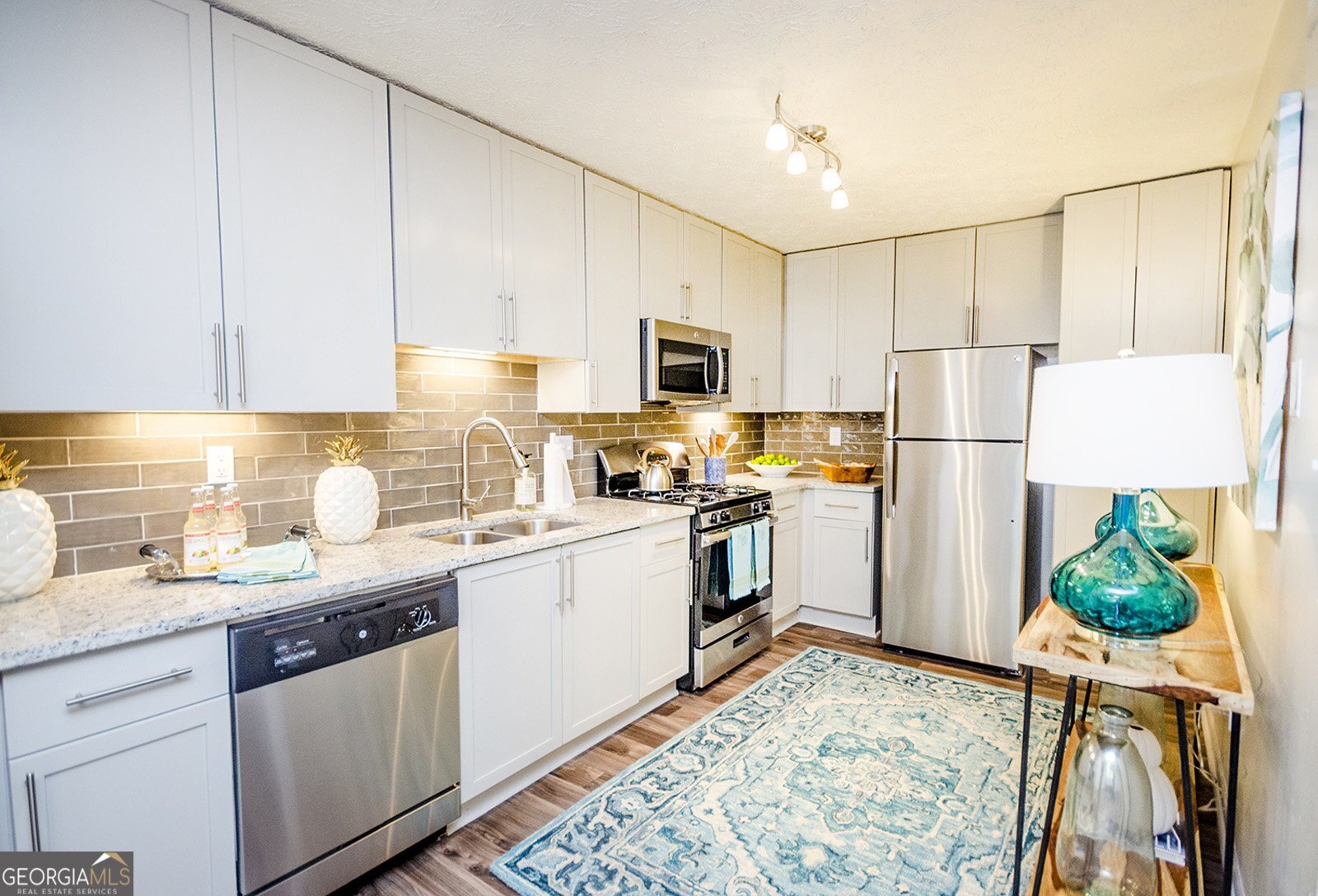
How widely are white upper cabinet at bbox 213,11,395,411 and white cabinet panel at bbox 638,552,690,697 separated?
1377mm

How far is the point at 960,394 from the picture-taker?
3404mm

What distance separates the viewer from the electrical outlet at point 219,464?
1972 millimetres

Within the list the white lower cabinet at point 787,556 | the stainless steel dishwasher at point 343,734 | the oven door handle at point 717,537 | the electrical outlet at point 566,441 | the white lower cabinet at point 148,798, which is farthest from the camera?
the white lower cabinet at point 787,556

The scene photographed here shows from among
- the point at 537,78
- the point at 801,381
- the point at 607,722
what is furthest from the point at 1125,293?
the point at 607,722

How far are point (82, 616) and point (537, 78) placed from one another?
1.97m

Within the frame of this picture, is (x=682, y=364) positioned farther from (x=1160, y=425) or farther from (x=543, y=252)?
(x=1160, y=425)

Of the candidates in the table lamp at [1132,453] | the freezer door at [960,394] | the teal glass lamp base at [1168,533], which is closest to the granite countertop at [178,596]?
the table lamp at [1132,453]

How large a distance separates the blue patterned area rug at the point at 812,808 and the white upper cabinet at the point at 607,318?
1587 millimetres

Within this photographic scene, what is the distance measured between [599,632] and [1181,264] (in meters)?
3.20

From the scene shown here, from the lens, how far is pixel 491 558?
209 cm

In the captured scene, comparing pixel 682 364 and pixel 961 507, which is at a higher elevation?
pixel 682 364

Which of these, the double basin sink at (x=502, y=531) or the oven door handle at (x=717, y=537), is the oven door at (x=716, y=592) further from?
the double basin sink at (x=502, y=531)

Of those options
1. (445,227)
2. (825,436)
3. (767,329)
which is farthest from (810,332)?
(445,227)

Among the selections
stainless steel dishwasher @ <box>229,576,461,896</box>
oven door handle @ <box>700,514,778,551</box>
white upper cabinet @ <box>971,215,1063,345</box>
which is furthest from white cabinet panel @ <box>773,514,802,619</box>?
stainless steel dishwasher @ <box>229,576,461,896</box>
